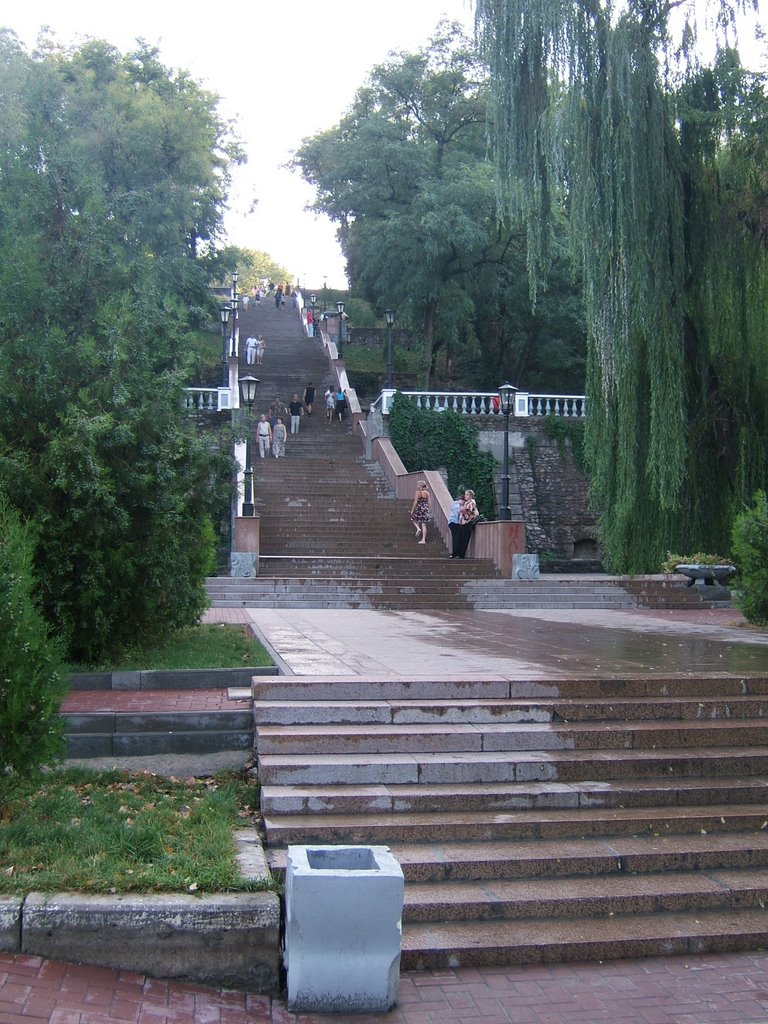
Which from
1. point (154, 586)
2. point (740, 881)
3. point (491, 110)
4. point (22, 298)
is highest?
point (491, 110)

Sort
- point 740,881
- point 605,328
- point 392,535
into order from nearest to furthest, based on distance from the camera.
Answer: point 740,881, point 605,328, point 392,535

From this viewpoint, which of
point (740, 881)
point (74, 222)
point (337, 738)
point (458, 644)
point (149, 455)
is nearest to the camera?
point (740, 881)

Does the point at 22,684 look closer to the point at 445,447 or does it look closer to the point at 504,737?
the point at 504,737

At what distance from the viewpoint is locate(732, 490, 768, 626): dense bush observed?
41.8 feet

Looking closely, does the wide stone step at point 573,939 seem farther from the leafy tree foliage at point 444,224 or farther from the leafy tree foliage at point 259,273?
the leafy tree foliage at point 259,273

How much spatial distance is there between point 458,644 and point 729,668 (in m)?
3.13

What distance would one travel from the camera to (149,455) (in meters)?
8.86

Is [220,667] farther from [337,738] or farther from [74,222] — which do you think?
[74,222]

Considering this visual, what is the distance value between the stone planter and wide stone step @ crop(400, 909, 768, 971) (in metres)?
13.0

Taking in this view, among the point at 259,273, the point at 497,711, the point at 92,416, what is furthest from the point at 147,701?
the point at 259,273

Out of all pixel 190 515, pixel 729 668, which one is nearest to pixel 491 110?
pixel 190 515

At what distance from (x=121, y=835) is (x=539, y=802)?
255 centimetres

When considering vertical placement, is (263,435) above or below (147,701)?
above

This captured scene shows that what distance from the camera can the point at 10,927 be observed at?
4.48 meters
